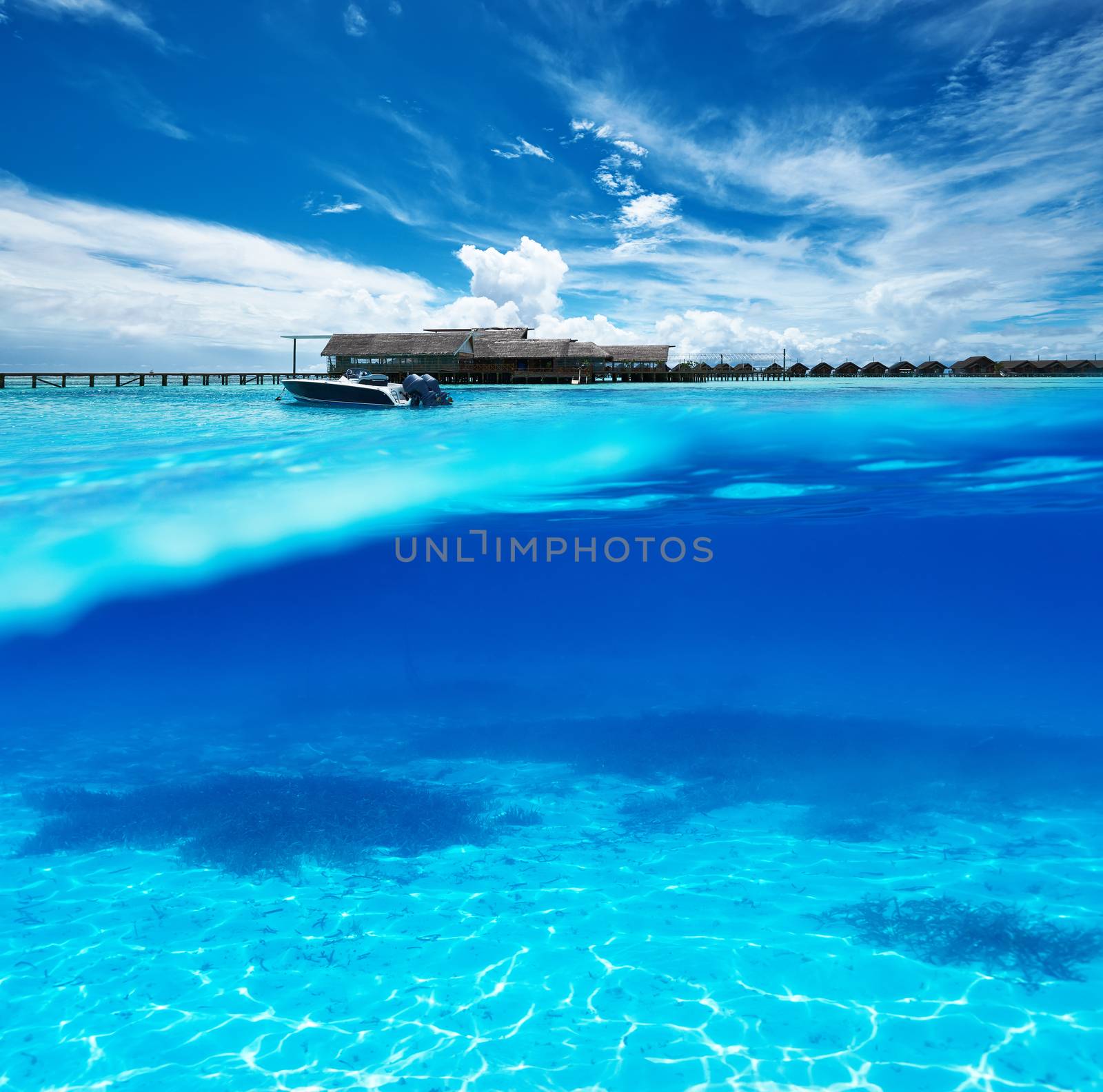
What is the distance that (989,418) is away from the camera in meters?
21.4

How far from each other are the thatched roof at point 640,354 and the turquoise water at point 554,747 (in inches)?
1292

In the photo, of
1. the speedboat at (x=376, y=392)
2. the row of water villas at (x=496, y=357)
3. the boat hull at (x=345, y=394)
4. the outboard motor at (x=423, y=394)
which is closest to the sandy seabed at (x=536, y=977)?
the outboard motor at (x=423, y=394)

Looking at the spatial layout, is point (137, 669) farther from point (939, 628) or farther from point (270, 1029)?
point (939, 628)

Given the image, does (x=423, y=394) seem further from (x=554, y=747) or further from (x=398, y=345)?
(x=398, y=345)

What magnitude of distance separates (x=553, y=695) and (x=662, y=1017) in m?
17.8

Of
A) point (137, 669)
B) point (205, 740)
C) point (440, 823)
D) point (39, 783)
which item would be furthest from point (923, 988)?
point (137, 669)

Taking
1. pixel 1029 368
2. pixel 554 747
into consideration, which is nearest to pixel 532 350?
pixel 554 747

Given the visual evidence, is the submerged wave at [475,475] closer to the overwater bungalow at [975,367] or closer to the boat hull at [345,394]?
the boat hull at [345,394]

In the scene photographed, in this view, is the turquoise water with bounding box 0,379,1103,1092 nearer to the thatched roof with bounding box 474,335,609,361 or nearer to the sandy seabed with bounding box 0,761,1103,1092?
the sandy seabed with bounding box 0,761,1103,1092

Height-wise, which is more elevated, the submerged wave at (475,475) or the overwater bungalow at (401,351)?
the overwater bungalow at (401,351)

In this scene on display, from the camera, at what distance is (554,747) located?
1305 centimetres

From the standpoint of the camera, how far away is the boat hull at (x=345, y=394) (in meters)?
33.9

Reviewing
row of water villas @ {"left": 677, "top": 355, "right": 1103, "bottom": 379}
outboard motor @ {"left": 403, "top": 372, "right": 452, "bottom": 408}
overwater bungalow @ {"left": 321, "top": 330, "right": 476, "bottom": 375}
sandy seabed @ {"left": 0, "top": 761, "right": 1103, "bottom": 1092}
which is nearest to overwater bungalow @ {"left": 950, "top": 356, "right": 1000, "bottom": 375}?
row of water villas @ {"left": 677, "top": 355, "right": 1103, "bottom": 379}

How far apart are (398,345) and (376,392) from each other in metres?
27.9
